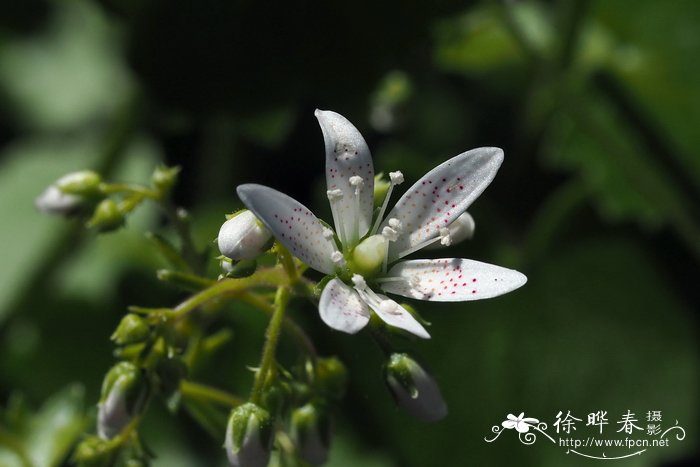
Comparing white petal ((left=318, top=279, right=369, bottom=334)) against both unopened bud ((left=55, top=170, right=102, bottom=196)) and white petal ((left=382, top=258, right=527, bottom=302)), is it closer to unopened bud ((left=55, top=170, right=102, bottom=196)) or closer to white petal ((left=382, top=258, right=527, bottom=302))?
white petal ((left=382, top=258, right=527, bottom=302))

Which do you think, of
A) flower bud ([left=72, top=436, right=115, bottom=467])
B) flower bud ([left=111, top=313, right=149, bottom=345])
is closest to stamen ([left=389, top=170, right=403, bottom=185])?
flower bud ([left=111, top=313, right=149, bottom=345])

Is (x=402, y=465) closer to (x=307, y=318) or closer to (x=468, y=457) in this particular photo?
(x=468, y=457)

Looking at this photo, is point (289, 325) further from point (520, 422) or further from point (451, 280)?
point (520, 422)

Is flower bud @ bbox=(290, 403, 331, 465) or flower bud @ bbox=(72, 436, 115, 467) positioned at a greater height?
flower bud @ bbox=(290, 403, 331, 465)

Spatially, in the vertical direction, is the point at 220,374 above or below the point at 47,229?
below

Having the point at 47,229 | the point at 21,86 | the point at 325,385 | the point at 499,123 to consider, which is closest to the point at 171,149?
the point at 47,229

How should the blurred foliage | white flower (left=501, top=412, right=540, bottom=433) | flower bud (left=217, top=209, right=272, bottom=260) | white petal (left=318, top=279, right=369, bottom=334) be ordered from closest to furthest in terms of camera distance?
white petal (left=318, top=279, right=369, bottom=334)
flower bud (left=217, top=209, right=272, bottom=260)
white flower (left=501, top=412, right=540, bottom=433)
the blurred foliage
